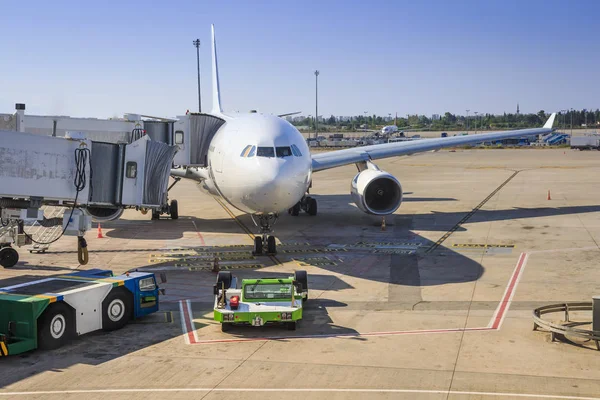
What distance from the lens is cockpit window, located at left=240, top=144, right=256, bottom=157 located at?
2461 centimetres

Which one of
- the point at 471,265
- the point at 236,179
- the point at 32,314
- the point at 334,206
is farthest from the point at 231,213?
the point at 32,314

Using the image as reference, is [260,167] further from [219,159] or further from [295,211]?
[295,211]

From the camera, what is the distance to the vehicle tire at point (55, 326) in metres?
15.6

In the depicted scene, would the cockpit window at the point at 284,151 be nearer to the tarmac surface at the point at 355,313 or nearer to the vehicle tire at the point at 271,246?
the vehicle tire at the point at 271,246

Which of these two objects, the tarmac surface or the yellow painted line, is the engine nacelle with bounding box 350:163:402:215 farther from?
the yellow painted line

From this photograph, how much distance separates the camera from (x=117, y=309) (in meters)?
17.4

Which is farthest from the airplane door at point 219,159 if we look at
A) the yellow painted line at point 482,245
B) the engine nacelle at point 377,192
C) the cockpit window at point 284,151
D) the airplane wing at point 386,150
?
the yellow painted line at point 482,245

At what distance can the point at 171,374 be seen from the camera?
13938mm

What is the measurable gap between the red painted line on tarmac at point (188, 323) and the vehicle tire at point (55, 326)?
8.37ft

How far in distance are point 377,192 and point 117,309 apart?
1883cm

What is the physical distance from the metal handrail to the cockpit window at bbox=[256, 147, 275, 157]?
1037 cm

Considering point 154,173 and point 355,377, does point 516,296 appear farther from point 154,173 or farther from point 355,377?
point 154,173

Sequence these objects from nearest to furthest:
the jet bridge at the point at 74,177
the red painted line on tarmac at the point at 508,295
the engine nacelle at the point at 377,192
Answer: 1. the red painted line on tarmac at the point at 508,295
2. the jet bridge at the point at 74,177
3. the engine nacelle at the point at 377,192

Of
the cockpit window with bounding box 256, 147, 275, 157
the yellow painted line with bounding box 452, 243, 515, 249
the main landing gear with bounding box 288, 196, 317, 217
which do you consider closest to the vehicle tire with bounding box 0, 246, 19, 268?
the cockpit window with bounding box 256, 147, 275, 157
